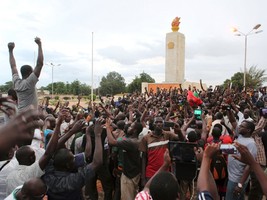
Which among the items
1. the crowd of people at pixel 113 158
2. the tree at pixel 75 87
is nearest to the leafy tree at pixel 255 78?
the crowd of people at pixel 113 158

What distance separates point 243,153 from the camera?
2.29 metres

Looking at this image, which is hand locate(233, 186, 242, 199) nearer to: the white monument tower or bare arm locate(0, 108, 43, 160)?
bare arm locate(0, 108, 43, 160)

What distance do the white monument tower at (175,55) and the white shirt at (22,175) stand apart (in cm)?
3157

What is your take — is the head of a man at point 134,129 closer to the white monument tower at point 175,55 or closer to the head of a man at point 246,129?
the head of a man at point 246,129

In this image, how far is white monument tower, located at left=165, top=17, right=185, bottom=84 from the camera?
1313 inches

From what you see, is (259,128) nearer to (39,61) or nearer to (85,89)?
(39,61)

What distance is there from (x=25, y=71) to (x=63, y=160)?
1623mm

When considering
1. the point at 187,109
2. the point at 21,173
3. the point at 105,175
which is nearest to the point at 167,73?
the point at 187,109

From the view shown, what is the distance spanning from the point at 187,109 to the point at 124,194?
14.3ft

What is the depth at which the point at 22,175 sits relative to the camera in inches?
119

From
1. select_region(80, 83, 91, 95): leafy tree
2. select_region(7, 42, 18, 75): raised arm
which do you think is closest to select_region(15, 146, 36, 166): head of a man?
select_region(7, 42, 18, 75): raised arm

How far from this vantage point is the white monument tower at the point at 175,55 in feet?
109

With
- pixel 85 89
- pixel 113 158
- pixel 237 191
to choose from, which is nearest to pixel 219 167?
pixel 237 191

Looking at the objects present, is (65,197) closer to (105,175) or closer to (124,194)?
(124,194)
